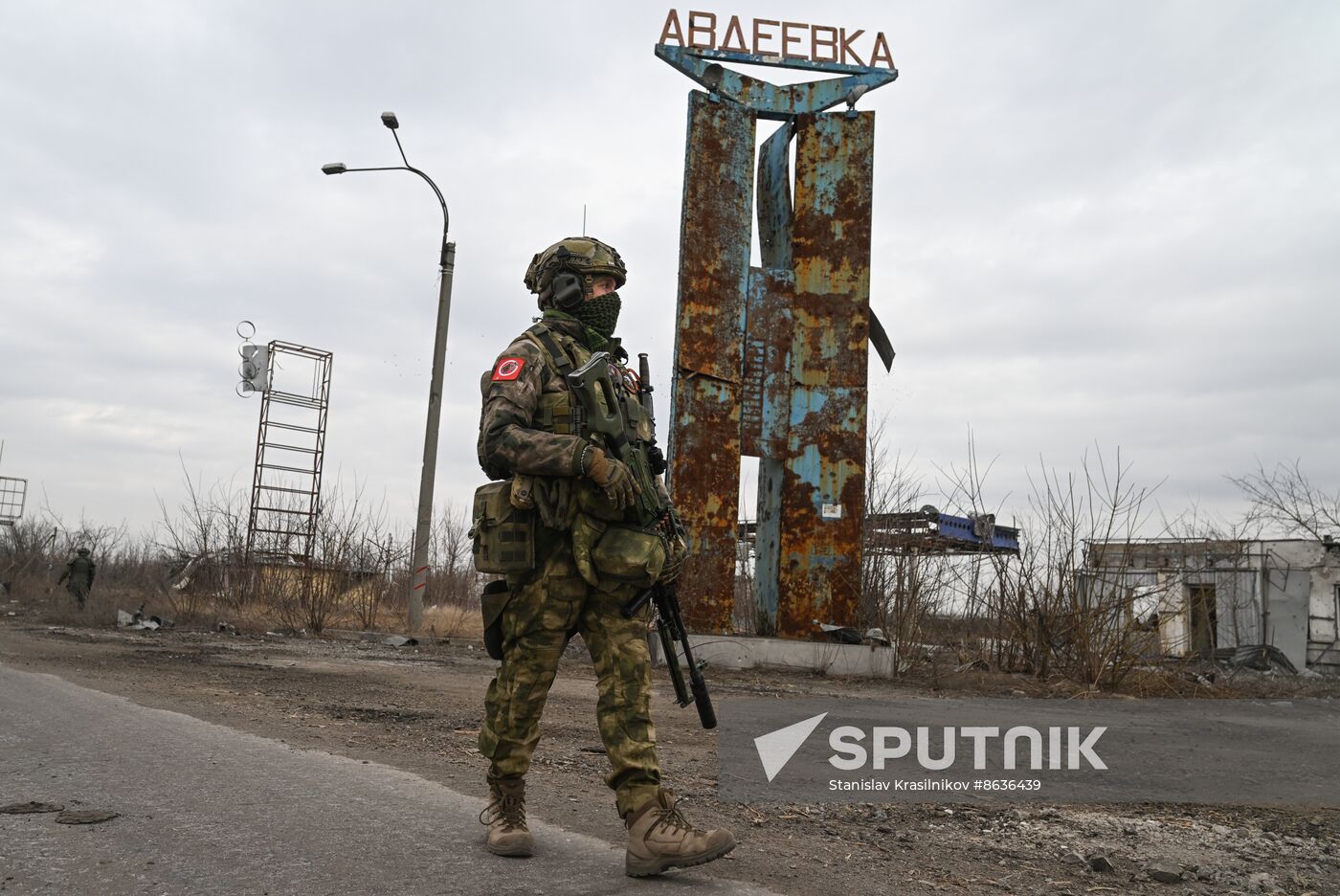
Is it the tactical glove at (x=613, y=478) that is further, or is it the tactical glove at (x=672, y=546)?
the tactical glove at (x=672, y=546)

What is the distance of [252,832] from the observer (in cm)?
277

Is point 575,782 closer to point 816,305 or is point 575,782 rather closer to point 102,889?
point 102,889

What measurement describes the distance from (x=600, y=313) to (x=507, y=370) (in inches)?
16.7

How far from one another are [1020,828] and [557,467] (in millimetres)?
2110

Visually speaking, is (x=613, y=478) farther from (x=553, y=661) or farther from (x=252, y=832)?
(x=252, y=832)

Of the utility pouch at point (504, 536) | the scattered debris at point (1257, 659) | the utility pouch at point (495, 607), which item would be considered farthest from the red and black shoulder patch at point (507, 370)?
the scattered debris at point (1257, 659)

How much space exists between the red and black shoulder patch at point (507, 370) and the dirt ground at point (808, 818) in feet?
4.57

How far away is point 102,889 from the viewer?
2262mm

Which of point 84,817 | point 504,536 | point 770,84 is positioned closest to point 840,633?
point 770,84

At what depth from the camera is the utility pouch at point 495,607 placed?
9.37 feet

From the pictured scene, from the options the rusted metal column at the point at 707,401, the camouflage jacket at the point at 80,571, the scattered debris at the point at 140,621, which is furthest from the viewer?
the camouflage jacket at the point at 80,571

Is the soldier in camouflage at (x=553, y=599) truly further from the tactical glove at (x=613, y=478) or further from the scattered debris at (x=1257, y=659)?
the scattered debris at (x=1257, y=659)

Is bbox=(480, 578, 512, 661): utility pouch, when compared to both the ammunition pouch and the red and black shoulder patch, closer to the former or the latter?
the ammunition pouch

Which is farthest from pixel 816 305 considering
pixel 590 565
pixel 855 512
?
pixel 590 565
